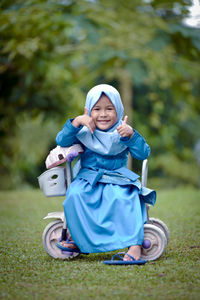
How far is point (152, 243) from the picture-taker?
3.13 m

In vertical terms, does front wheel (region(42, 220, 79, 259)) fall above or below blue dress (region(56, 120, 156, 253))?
below

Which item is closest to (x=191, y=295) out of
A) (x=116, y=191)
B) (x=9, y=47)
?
(x=116, y=191)

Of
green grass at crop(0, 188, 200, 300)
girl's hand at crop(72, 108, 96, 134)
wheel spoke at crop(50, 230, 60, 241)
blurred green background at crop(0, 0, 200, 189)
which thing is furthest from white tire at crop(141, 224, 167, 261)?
blurred green background at crop(0, 0, 200, 189)

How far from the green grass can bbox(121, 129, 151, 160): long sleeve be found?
2.52 ft

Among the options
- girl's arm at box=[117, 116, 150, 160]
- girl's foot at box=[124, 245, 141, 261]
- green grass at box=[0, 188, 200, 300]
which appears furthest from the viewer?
girl's arm at box=[117, 116, 150, 160]

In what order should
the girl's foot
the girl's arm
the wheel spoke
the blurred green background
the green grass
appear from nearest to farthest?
1. the green grass
2. the girl's foot
3. the girl's arm
4. the wheel spoke
5. the blurred green background

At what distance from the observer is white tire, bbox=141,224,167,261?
10.2 ft

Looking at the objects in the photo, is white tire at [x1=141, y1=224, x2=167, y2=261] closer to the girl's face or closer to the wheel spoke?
the wheel spoke

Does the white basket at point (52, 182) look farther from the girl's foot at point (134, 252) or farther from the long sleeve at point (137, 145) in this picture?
the girl's foot at point (134, 252)

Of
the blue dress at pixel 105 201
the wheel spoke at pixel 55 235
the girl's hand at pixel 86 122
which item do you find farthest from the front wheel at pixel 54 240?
the girl's hand at pixel 86 122

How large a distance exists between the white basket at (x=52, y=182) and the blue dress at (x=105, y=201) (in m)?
0.11

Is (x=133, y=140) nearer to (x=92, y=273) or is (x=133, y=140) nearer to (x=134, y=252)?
(x=134, y=252)

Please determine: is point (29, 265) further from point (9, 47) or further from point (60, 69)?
point (60, 69)

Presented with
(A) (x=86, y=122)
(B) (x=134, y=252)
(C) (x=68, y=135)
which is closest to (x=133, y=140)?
(A) (x=86, y=122)
